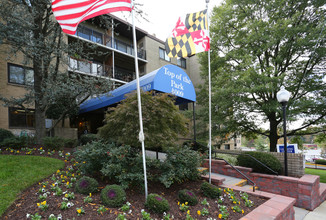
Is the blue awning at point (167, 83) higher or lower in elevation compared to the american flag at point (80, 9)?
lower

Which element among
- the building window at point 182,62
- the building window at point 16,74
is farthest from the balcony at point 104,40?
the building window at point 16,74

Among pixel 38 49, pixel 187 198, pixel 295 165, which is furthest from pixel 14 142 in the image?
pixel 295 165

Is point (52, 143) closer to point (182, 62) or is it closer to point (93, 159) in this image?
point (93, 159)

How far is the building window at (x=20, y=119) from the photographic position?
1118 cm

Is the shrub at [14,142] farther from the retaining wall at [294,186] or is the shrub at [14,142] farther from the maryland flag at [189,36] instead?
the retaining wall at [294,186]

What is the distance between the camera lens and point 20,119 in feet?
37.9

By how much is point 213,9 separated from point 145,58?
351 inches

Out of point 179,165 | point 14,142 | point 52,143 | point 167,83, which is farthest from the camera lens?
point 167,83

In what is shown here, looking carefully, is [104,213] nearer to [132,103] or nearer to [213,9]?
[132,103]

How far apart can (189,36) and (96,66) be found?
13.4 metres

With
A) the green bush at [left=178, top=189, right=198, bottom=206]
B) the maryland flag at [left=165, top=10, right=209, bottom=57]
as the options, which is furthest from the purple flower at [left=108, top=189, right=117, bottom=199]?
the maryland flag at [left=165, top=10, right=209, bottom=57]

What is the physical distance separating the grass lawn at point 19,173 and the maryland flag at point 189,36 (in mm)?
5138

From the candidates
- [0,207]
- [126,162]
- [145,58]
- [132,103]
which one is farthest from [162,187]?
[145,58]

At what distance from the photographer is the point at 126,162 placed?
4.54 m
